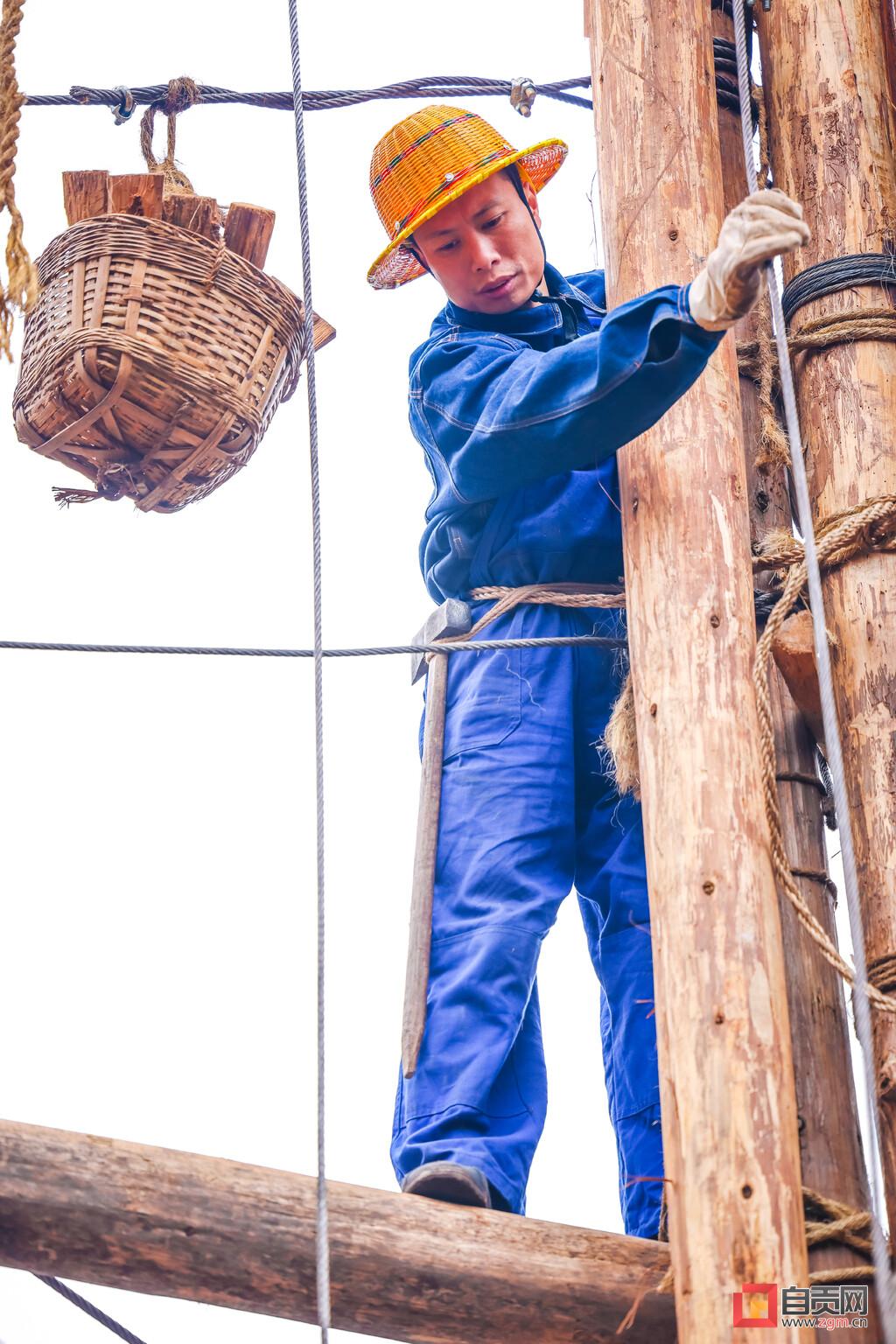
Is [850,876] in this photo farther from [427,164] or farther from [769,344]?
[427,164]

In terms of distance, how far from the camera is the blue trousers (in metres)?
2.87

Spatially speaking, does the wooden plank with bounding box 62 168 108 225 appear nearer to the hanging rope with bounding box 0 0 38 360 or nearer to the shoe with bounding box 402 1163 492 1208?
the hanging rope with bounding box 0 0 38 360

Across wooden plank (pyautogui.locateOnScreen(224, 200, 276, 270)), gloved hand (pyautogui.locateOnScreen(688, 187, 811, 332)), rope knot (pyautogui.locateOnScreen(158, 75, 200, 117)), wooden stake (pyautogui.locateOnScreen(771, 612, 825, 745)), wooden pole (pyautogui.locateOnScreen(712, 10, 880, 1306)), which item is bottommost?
wooden pole (pyautogui.locateOnScreen(712, 10, 880, 1306))

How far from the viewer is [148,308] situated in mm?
3221

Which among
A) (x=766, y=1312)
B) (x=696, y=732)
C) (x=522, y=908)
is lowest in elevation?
(x=766, y=1312)

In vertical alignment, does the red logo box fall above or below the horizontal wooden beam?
below

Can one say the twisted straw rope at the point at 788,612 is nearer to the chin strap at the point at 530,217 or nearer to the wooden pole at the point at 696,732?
the wooden pole at the point at 696,732

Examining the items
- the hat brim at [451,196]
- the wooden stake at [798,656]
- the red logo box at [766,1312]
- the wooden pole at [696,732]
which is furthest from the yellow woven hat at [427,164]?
the red logo box at [766,1312]

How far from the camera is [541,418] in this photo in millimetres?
2932

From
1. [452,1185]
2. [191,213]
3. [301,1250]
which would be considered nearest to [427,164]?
[191,213]

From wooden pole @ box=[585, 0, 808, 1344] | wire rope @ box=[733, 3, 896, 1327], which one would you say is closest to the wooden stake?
wooden pole @ box=[585, 0, 808, 1344]

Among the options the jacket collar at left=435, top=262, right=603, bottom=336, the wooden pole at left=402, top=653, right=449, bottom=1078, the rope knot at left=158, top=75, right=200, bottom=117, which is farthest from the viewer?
the rope knot at left=158, top=75, right=200, bottom=117

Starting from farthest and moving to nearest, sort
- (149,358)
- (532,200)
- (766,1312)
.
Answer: (532,200) < (149,358) < (766,1312)

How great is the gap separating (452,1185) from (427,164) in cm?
187
